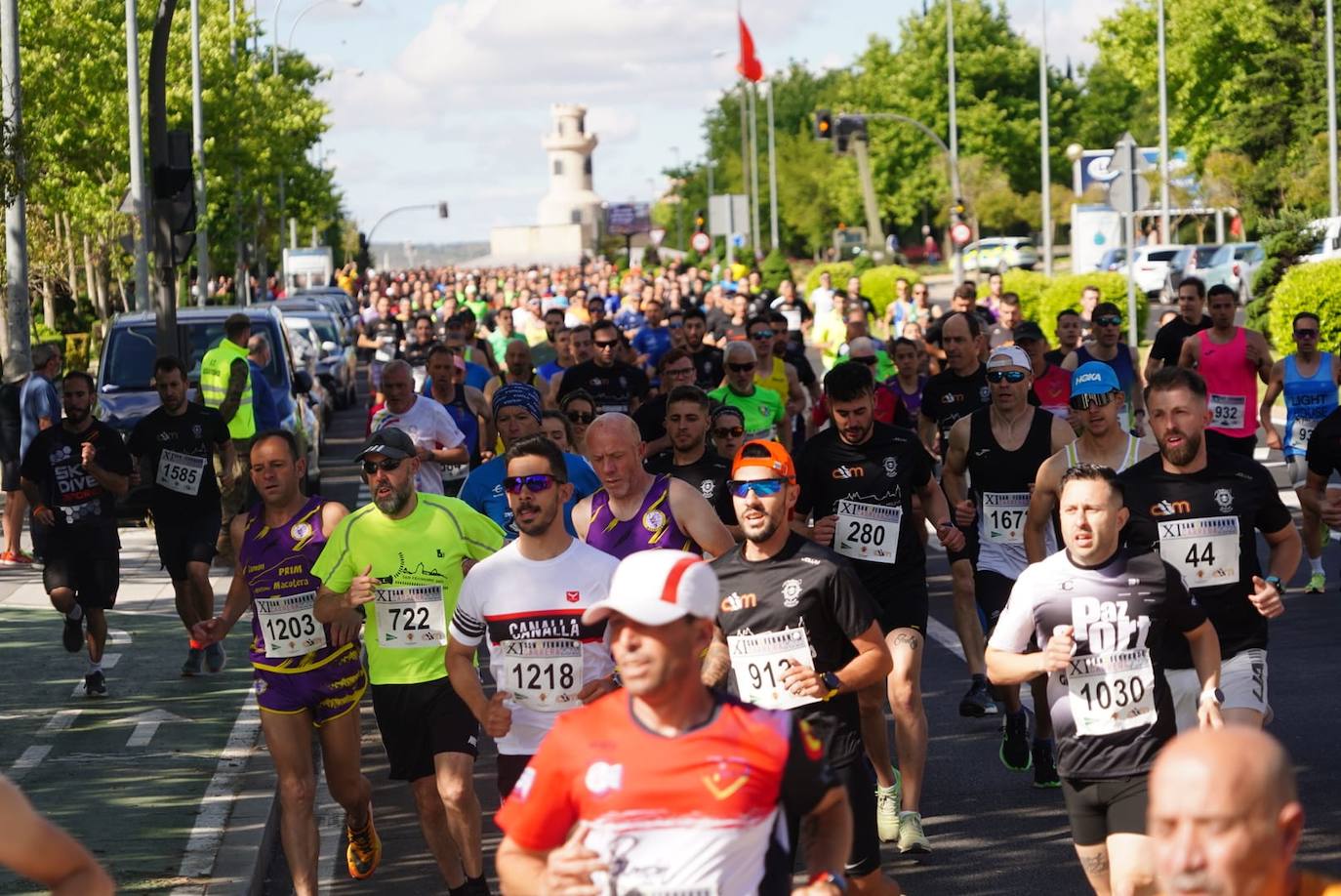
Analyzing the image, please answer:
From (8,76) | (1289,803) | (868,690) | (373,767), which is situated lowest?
(373,767)

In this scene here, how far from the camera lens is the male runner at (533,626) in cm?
664

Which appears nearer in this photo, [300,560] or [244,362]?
[300,560]

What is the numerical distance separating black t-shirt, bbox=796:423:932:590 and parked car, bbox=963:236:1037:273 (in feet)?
220

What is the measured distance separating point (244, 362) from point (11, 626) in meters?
3.18

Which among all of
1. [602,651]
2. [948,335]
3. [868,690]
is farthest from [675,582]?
[948,335]

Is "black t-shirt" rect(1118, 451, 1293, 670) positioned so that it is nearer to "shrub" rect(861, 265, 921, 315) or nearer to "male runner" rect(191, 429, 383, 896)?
"male runner" rect(191, 429, 383, 896)

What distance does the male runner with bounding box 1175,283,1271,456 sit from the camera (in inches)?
567

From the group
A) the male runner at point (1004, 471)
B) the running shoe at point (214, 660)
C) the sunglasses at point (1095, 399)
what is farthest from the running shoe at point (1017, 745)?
the running shoe at point (214, 660)

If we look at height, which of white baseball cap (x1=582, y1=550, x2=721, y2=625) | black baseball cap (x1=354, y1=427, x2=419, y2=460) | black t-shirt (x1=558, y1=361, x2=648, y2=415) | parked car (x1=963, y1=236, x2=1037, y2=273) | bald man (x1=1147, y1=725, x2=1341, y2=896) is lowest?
parked car (x1=963, y1=236, x2=1037, y2=273)

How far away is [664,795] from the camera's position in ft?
13.6

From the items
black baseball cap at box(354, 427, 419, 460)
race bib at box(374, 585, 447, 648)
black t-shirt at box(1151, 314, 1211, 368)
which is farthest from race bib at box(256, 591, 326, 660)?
black t-shirt at box(1151, 314, 1211, 368)

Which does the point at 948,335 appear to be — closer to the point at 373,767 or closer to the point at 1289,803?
the point at 373,767

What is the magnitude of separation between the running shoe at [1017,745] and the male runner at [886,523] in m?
0.65

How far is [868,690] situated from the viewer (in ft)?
25.3
